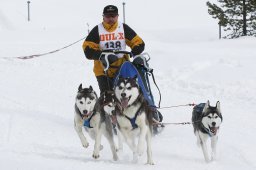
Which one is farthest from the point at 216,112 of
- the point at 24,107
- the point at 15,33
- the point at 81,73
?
the point at 15,33

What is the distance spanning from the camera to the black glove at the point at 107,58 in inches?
250

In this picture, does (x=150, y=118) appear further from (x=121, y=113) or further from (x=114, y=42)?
(x=114, y=42)

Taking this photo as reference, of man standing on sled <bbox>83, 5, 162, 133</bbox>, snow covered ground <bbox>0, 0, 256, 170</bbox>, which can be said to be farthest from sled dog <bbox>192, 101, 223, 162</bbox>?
man standing on sled <bbox>83, 5, 162, 133</bbox>

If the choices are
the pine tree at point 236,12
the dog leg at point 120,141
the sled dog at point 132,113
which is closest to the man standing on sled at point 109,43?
the dog leg at point 120,141

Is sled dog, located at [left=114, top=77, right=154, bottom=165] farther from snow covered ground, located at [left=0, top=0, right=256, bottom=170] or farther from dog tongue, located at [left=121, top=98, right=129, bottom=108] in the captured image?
snow covered ground, located at [left=0, top=0, right=256, bottom=170]

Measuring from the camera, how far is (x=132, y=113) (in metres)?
5.71

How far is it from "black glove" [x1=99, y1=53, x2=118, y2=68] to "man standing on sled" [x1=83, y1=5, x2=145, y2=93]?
0.04m

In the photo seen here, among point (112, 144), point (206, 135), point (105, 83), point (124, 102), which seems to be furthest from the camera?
point (105, 83)

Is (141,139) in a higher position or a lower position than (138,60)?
lower

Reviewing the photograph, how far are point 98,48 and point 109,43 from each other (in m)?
0.16

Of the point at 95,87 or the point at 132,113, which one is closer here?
the point at 132,113

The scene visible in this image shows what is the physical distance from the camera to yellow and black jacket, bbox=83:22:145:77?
651 centimetres

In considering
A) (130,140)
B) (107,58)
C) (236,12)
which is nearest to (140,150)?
(130,140)

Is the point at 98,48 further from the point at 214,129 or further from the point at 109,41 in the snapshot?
the point at 214,129
